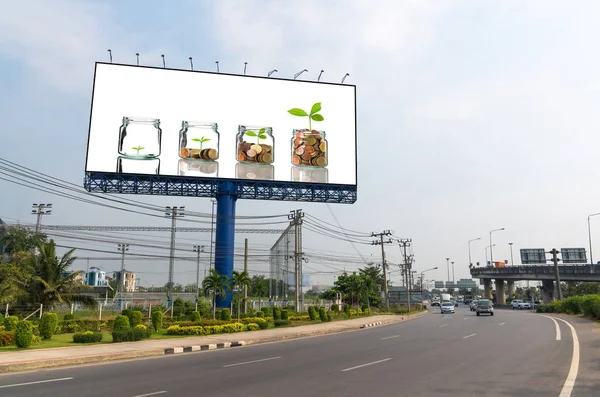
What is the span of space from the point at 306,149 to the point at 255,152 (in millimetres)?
4523

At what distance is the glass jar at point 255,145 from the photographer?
3878 centimetres

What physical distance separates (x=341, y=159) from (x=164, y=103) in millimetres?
15816

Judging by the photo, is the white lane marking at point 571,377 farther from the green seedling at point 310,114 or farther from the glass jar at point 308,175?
the green seedling at point 310,114

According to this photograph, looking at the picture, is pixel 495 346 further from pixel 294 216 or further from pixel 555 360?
pixel 294 216

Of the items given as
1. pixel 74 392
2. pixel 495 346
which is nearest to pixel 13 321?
pixel 74 392

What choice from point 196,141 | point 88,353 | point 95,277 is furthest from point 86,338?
point 95,277

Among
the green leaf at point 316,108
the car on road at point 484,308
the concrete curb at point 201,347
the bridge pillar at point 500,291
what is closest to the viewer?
the concrete curb at point 201,347

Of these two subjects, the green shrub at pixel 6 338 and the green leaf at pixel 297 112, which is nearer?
the green shrub at pixel 6 338

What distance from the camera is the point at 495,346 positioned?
1694 cm

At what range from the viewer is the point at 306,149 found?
40156 mm

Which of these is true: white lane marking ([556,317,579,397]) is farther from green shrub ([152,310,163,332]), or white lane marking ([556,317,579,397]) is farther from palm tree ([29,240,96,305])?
palm tree ([29,240,96,305])

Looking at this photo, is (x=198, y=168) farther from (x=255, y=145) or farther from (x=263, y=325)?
(x=263, y=325)

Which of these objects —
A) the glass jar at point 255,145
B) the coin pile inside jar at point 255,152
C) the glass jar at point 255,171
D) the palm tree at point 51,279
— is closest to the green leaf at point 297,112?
the glass jar at point 255,145

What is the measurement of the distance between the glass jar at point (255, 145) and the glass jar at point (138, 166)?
671 cm
